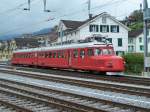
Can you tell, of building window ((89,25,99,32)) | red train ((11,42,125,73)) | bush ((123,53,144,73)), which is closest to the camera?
red train ((11,42,125,73))

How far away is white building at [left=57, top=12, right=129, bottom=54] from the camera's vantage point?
267ft

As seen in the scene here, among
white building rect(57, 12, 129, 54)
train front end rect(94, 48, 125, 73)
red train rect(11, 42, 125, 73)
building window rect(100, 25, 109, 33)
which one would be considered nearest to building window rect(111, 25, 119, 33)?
white building rect(57, 12, 129, 54)

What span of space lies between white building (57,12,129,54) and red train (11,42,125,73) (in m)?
36.2

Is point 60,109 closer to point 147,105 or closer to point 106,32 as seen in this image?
point 147,105

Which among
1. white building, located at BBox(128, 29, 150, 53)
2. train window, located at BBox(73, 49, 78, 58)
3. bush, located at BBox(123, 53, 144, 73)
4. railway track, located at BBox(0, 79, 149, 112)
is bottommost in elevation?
railway track, located at BBox(0, 79, 149, 112)

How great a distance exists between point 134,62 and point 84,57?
20.2 ft

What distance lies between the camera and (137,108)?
42.3 feet

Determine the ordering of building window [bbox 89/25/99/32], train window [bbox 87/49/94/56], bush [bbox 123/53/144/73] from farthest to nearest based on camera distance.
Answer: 1. building window [bbox 89/25/99/32]
2. bush [bbox 123/53/144/73]
3. train window [bbox 87/49/94/56]

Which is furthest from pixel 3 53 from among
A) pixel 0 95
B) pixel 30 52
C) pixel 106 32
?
pixel 0 95

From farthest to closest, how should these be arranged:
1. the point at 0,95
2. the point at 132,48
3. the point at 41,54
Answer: the point at 132,48
the point at 41,54
the point at 0,95

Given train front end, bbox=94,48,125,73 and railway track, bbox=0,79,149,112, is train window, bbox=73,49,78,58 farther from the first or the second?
railway track, bbox=0,79,149,112

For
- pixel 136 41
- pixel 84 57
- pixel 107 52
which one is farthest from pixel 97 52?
pixel 136 41

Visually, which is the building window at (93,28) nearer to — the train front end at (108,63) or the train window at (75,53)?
the train window at (75,53)

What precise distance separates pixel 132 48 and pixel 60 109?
87.9 meters
